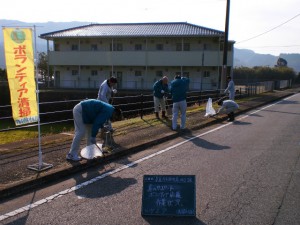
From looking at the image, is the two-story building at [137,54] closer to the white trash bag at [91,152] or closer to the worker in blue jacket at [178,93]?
the worker in blue jacket at [178,93]

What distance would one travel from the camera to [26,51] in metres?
6.64

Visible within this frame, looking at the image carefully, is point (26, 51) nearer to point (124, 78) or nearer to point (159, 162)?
point (159, 162)

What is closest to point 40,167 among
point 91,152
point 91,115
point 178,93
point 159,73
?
point 91,152

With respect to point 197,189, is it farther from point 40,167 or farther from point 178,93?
point 178,93

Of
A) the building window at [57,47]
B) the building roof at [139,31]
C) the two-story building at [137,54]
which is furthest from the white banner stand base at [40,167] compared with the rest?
the building window at [57,47]

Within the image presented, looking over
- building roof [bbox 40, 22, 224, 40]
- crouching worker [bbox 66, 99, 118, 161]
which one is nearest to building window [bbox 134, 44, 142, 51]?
building roof [bbox 40, 22, 224, 40]

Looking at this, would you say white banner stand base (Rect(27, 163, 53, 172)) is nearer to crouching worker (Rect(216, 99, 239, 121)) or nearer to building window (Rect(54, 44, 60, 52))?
crouching worker (Rect(216, 99, 239, 121))

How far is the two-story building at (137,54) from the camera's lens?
39125 millimetres

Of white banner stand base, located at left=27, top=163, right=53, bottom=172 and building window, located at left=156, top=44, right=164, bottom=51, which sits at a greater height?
building window, located at left=156, top=44, right=164, bottom=51

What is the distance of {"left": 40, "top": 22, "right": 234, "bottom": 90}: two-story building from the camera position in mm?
39125

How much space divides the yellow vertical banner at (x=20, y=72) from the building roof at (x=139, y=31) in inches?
1297

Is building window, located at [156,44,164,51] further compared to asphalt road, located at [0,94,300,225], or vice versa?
building window, located at [156,44,164,51]

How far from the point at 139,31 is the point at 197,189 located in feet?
121

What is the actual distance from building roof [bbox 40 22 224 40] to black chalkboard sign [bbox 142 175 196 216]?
34434 millimetres
